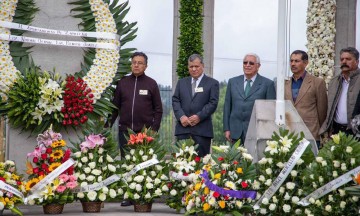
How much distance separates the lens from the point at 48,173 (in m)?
6.54

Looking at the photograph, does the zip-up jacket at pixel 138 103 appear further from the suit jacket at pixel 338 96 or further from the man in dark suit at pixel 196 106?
the suit jacket at pixel 338 96

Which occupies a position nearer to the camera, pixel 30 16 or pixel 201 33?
pixel 30 16

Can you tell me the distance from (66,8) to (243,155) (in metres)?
2.91

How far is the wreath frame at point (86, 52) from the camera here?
24.5 ft

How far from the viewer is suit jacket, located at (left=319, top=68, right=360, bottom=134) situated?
22.7ft

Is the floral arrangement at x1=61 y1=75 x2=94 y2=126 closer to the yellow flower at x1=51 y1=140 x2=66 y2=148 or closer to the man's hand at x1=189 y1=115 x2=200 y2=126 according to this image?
the yellow flower at x1=51 y1=140 x2=66 y2=148

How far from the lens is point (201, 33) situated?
33.3ft

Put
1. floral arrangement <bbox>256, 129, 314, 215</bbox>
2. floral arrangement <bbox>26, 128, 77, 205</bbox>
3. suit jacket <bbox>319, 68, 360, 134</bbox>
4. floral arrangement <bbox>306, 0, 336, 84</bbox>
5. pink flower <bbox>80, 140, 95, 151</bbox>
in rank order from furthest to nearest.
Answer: floral arrangement <bbox>306, 0, 336, 84</bbox>
suit jacket <bbox>319, 68, 360, 134</bbox>
pink flower <bbox>80, 140, 95, 151</bbox>
floral arrangement <bbox>26, 128, 77, 205</bbox>
floral arrangement <bbox>256, 129, 314, 215</bbox>

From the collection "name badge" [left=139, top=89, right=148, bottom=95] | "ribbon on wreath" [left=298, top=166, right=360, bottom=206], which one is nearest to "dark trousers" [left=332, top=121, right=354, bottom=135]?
"ribbon on wreath" [left=298, top=166, right=360, bottom=206]

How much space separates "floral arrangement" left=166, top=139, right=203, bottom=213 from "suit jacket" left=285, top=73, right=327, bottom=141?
122 centimetres

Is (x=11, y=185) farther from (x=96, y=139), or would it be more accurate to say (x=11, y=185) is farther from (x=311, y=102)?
(x=311, y=102)

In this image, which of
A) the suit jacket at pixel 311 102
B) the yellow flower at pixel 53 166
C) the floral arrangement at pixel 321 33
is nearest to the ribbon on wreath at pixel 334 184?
the suit jacket at pixel 311 102

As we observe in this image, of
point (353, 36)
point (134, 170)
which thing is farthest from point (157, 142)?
point (353, 36)

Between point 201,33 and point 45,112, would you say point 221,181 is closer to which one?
point 45,112
